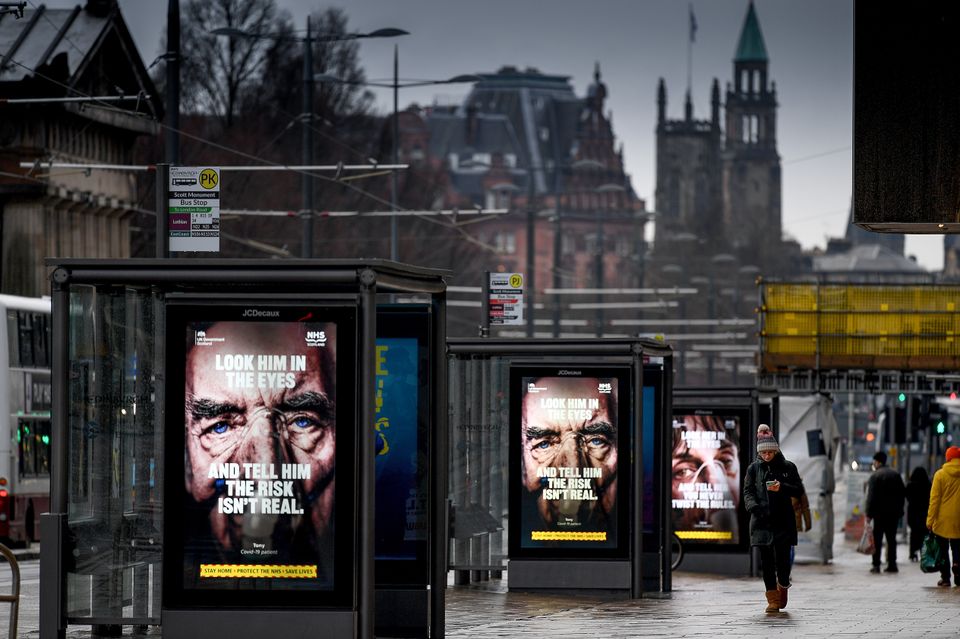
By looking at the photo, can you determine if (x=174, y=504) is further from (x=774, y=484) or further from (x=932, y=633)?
(x=774, y=484)

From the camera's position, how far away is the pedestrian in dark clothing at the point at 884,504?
97.1ft

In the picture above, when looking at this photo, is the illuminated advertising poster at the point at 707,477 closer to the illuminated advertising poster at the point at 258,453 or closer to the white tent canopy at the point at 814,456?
the white tent canopy at the point at 814,456

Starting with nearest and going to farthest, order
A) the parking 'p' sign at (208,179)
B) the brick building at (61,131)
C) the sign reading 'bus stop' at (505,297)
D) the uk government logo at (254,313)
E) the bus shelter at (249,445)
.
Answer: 1. the bus shelter at (249,445)
2. the uk government logo at (254,313)
3. the parking 'p' sign at (208,179)
4. the sign reading 'bus stop' at (505,297)
5. the brick building at (61,131)

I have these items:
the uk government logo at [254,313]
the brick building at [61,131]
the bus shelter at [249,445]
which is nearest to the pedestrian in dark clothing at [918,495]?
the bus shelter at [249,445]

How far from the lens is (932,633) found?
15.9 metres

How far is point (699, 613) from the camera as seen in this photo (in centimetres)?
1859

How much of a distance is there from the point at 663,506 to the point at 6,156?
96.3 ft

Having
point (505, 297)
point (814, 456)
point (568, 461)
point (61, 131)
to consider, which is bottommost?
point (814, 456)

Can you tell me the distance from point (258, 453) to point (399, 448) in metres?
1.65

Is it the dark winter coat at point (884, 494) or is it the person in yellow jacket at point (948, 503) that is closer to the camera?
the person in yellow jacket at point (948, 503)

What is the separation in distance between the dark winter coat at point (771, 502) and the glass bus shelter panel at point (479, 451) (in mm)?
2509

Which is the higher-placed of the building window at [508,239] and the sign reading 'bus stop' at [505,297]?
the building window at [508,239]

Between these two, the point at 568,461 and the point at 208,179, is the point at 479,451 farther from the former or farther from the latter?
the point at 208,179

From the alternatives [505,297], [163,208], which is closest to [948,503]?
[505,297]
